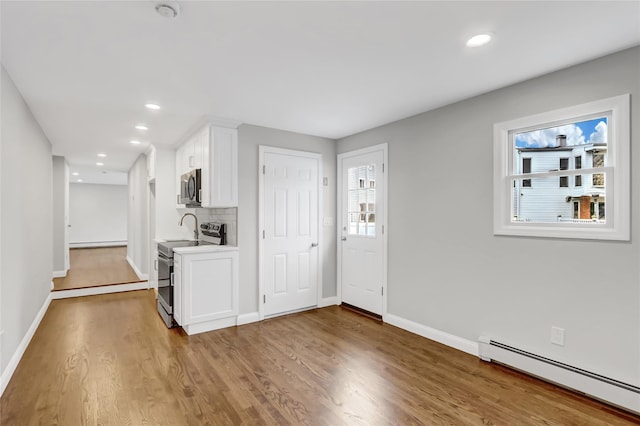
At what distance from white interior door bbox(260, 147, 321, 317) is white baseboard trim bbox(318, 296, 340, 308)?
100 mm

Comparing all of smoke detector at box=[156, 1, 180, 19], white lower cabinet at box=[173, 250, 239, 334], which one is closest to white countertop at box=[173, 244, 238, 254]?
white lower cabinet at box=[173, 250, 239, 334]

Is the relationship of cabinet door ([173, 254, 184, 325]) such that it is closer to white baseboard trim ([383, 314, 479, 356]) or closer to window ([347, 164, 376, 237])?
window ([347, 164, 376, 237])

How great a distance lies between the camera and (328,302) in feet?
15.3

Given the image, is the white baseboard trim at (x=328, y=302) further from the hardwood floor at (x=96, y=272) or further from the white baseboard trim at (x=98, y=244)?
the white baseboard trim at (x=98, y=244)

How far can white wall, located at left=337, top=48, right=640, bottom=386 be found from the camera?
2.24 metres

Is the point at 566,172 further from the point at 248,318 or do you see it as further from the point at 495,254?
the point at 248,318

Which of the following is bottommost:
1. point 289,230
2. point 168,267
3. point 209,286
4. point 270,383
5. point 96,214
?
point 270,383

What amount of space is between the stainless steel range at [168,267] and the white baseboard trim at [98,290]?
67.6 inches

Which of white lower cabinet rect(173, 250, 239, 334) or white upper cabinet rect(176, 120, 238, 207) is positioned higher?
white upper cabinet rect(176, 120, 238, 207)

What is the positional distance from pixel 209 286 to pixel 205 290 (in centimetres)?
6

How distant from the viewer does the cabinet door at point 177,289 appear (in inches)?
140

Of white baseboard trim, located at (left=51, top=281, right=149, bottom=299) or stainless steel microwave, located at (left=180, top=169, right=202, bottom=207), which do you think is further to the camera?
white baseboard trim, located at (left=51, top=281, right=149, bottom=299)

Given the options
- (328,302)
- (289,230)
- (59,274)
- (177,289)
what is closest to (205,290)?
(177,289)

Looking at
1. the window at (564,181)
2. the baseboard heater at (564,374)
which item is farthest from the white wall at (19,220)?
the window at (564,181)
